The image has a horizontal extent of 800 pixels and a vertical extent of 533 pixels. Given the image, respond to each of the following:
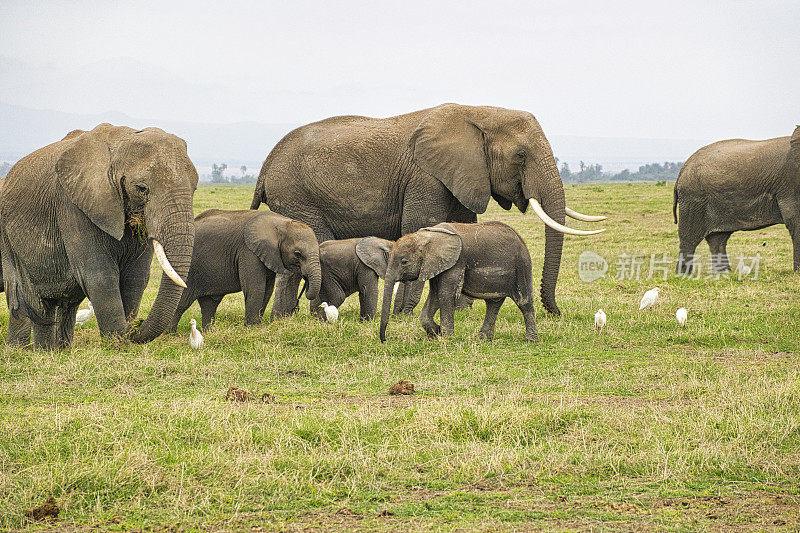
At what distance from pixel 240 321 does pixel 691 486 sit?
851 cm

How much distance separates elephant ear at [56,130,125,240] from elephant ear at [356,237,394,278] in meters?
4.10

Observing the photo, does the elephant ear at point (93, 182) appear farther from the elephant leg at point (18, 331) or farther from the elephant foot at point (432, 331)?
the elephant foot at point (432, 331)

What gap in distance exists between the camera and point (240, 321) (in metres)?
13.0

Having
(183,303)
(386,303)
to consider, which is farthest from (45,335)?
(386,303)

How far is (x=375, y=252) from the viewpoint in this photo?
12.5 meters

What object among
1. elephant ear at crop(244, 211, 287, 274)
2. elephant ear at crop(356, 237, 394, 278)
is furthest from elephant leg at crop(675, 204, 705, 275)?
elephant ear at crop(244, 211, 287, 274)

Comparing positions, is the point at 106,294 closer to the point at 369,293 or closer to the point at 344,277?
the point at 344,277

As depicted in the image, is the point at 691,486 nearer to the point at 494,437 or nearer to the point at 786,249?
the point at 494,437

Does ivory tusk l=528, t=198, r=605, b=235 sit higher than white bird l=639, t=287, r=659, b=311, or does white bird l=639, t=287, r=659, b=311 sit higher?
ivory tusk l=528, t=198, r=605, b=235

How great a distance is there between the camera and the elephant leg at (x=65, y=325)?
10.7 m

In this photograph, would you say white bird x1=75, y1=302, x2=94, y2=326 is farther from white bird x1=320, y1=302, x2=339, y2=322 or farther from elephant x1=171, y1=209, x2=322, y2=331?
white bird x1=320, y1=302, x2=339, y2=322

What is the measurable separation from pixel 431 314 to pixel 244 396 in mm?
3523

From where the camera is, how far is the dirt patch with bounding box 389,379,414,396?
800cm

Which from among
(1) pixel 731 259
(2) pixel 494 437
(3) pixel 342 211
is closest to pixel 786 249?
(1) pixel 731 259
